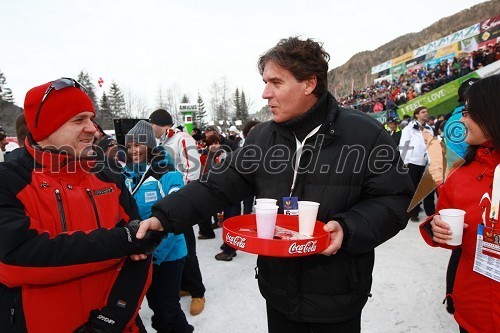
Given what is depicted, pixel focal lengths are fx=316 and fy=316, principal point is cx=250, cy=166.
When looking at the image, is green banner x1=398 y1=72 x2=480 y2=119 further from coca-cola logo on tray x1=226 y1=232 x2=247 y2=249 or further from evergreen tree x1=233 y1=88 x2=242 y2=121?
evergreen tree x1=233 y1=88 x2=242 y2=121

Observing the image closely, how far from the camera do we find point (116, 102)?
222 feet

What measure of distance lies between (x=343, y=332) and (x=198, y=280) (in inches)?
95.7

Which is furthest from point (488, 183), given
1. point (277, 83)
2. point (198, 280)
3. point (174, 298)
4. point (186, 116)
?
point (186, 116)

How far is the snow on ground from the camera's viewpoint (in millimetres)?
3303

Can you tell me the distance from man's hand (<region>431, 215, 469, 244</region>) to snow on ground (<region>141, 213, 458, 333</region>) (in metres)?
1.88

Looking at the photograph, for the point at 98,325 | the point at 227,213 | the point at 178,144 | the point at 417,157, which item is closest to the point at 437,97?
the point at 417,157

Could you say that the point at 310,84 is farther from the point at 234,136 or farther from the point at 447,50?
the point at 447,50

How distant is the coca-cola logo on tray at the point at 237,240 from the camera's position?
1.35 m

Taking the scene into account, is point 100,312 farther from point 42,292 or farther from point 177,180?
point 177,180

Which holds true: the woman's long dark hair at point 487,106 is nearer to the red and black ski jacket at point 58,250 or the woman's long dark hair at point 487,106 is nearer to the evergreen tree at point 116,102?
the red and black ski jacket at point 58,250

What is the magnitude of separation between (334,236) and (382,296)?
9.69 feet

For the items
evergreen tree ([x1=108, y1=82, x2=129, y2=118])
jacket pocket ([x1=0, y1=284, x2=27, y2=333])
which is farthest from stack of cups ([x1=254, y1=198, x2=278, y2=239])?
evergreen tree ([x1=108, y1=82, x2=129, y2=118])

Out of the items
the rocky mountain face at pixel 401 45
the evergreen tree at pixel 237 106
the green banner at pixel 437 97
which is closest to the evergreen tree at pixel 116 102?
the evergreen tree at pixel 237 106

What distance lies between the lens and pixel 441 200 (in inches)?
78.1
